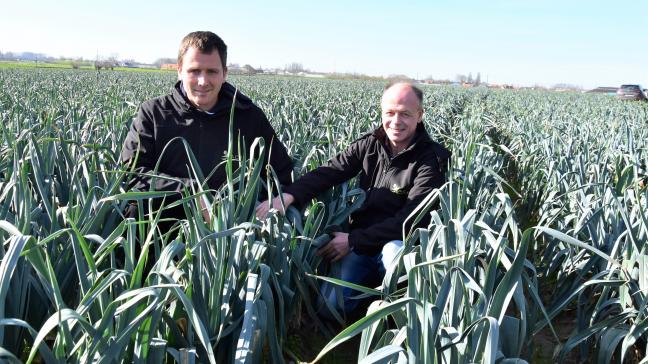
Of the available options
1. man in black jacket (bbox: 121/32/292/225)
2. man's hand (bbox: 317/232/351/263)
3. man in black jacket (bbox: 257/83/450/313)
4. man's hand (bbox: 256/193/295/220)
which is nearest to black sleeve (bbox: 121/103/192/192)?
man in black jacket (bbox: 121/32/292/225)

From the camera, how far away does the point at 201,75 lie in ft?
7.91

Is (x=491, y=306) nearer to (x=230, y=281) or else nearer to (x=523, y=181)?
(x=230, y=281)

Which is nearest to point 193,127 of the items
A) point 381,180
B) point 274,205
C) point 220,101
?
point 220,101

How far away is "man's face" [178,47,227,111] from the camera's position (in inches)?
93.7

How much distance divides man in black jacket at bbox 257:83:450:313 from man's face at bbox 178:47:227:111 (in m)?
0.58

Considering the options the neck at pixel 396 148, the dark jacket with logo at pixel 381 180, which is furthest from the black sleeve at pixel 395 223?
the neck at pixel 396 148

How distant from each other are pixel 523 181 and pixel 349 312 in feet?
8.65

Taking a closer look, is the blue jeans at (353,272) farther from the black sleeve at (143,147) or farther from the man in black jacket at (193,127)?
the black sleeve at (143,147)

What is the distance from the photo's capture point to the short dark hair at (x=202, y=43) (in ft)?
7.79

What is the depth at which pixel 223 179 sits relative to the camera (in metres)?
2.57

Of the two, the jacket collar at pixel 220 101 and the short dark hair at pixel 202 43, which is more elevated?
the short dark hair at pixel 202 43

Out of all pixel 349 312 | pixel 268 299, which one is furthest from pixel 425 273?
pixel 349 312

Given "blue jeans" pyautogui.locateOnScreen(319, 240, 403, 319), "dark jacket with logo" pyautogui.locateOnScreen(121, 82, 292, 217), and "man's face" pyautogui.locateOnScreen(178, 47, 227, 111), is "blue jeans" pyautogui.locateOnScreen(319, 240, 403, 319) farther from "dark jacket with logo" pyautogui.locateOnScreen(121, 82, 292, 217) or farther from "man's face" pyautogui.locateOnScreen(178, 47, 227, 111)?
"man's face" pyautogui.locateOnScreen(178, 47, 227, 111)

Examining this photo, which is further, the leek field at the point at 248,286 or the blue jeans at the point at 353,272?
the blue jeans at the point at 353,272
